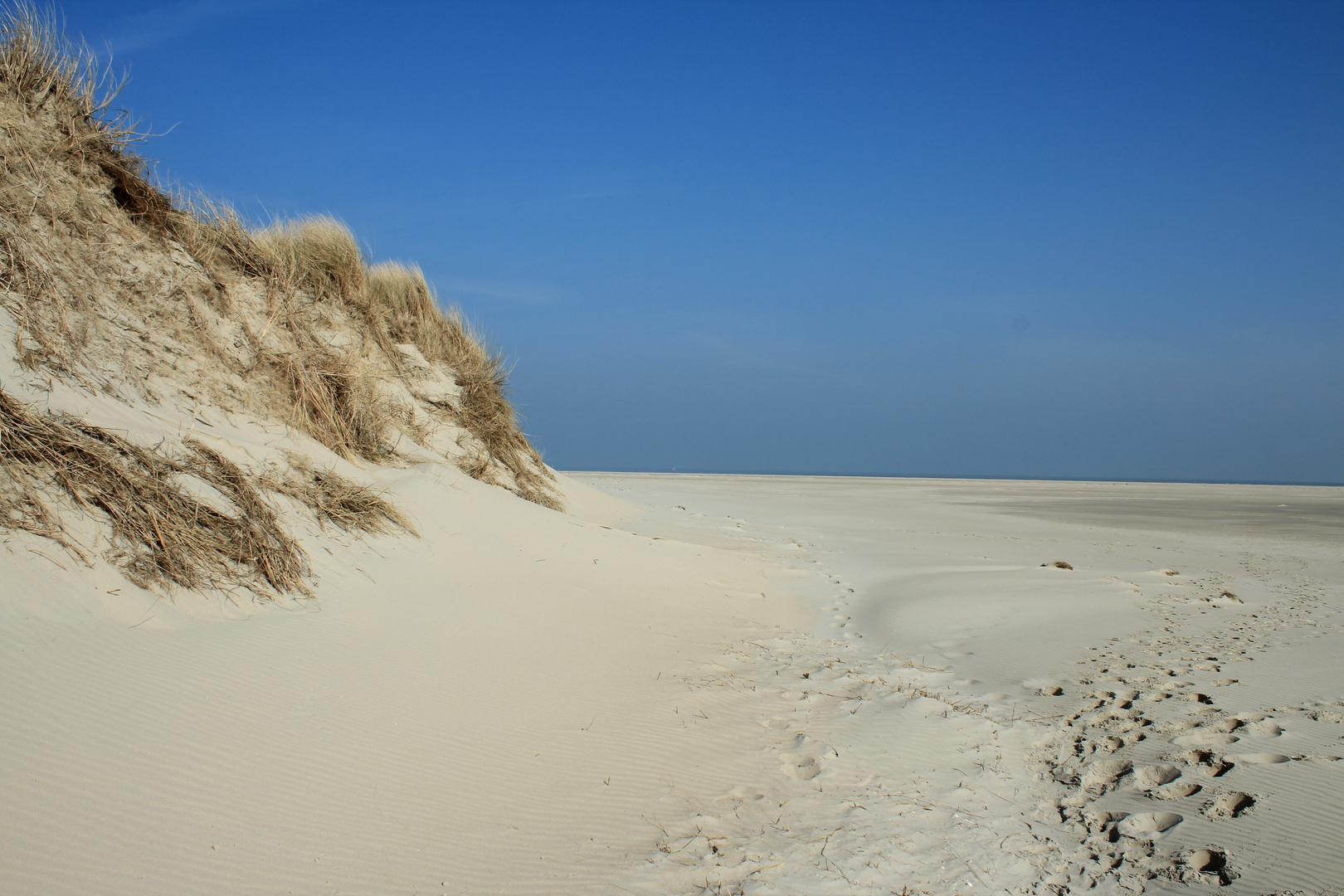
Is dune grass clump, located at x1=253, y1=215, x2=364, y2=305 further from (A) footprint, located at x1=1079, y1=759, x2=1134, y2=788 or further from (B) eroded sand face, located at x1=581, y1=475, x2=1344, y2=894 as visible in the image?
(A) footprint, located at x1=1079, y1=759, x2=1134, y2=788

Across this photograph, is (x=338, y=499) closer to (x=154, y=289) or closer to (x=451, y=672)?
(x=451, y=672)

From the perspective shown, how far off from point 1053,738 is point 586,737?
2450mm

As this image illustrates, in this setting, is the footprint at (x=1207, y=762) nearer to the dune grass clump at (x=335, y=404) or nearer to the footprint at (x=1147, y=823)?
the footprint at (x=1147, y=823)

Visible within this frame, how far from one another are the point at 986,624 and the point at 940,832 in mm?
3973

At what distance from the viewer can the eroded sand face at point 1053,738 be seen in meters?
2.67

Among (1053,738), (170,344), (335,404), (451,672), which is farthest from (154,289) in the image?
(1053,738)

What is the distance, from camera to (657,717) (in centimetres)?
387

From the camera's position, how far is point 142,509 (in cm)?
388

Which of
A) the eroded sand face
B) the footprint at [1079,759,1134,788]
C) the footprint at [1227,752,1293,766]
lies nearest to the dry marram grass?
the eroded sand face

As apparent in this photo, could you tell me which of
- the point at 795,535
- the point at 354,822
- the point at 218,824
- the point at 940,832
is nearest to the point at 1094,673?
the point at 940,832

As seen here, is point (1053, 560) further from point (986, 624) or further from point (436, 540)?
point (436, 540)

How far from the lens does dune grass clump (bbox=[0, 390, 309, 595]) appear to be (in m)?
3.63

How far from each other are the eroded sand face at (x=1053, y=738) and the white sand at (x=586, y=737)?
0.02 meters

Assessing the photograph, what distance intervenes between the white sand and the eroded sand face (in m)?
0.02
